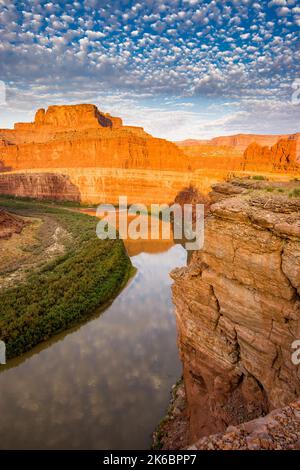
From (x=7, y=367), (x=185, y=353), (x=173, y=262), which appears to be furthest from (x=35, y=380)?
(x=173, y=262)


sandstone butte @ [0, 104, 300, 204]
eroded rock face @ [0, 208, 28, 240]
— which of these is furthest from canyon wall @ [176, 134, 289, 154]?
eroded rock face @ [0, 208, 28, 240]

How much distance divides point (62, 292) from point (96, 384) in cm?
854

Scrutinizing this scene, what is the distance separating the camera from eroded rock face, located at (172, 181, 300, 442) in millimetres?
6598

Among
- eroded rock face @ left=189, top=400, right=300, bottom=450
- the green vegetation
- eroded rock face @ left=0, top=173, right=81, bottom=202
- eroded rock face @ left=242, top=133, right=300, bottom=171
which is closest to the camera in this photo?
eroded rock face @ left=189, top=400, right=300, bottom=450

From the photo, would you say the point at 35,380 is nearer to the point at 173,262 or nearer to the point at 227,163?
the point at 173,262

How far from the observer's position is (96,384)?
1400 cm

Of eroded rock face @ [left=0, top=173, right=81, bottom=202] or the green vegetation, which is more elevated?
eroded rock face @ [left=0, top=173, right=81, bottom=202]

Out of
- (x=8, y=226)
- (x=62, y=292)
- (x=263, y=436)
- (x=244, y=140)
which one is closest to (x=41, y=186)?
(x=8, y=226)

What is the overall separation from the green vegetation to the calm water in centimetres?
85

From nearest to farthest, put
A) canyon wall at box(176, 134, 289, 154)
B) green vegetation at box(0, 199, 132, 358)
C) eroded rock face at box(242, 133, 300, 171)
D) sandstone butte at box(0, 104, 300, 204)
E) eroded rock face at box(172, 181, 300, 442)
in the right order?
eroded rock face at box(172, 181, 300, 442), green vegetation at box(0, 199, 132, 358), eroded rock face at box(242, 133, 300, 171), sandstone butte at box(0, 104, 300, 204), canyon wall at box(176, 134, 289, 154)

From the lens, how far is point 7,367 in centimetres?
1520

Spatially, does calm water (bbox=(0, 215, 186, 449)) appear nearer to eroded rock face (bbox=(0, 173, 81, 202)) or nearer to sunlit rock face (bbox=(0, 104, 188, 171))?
eroded rock face (bbox=(0, 173, 81, 202))

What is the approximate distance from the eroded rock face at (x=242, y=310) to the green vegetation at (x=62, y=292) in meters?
11.0

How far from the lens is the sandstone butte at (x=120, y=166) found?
57.5m
